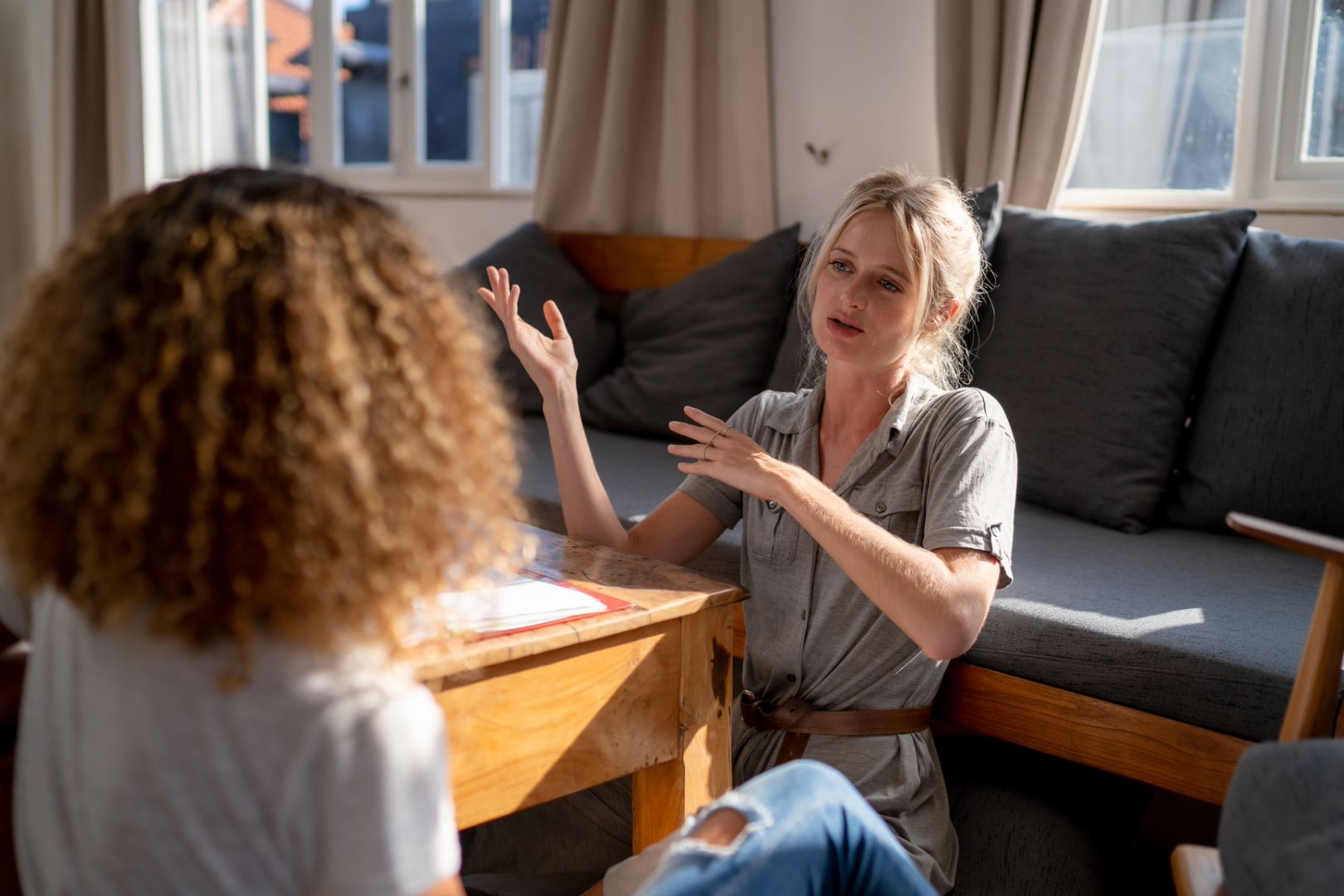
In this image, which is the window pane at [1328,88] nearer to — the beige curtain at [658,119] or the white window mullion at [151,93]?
the beige curtain at [658,119]

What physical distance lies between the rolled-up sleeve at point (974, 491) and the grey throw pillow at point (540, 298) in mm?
1755

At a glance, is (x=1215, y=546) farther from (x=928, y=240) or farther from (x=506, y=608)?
(x=506, y=608)

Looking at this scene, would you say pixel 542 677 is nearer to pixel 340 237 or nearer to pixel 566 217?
pixel 340 237

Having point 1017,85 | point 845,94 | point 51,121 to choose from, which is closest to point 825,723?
point 1017,85

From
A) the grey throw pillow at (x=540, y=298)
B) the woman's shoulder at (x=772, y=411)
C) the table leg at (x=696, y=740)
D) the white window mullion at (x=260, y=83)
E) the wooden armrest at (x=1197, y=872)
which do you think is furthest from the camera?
the white window mullion at (x=260, y=83)

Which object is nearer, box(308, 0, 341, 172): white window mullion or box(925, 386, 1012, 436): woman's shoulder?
box(925, 386, 1012, 436): woman's shoulder

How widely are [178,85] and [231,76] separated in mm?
282

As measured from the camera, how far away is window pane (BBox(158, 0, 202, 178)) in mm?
5359

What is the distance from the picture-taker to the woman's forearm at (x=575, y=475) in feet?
5.19

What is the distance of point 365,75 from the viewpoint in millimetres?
4848

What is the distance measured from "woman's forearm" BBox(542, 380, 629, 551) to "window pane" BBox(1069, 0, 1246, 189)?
5.80ft

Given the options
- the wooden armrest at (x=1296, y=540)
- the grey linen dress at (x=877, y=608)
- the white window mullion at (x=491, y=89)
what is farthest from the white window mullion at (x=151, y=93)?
the wooden armrest at (x=1296, y=540)

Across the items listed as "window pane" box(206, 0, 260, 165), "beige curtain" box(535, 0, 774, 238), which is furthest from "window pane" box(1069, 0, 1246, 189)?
"window pane" box(206, 0, 260, 165)

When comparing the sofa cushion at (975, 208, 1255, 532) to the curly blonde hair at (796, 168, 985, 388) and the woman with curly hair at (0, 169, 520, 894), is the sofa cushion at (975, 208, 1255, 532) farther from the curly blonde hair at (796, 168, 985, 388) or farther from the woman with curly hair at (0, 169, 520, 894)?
the woman with curly hair at (0, 169, 520, 894)
